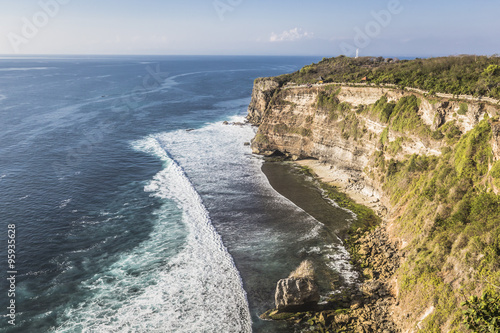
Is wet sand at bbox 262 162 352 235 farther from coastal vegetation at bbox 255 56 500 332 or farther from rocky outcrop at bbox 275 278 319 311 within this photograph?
rocky outcrop at bbox 275 278 319 311

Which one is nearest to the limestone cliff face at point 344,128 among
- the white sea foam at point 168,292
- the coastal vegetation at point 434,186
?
the coastal vegetation at point 434,186

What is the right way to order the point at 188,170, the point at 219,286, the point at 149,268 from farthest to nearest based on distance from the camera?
1. the point at 188,170
2. the point at 149,268
3. the point at 219,286

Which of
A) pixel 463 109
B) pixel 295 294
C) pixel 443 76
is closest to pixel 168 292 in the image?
pixel 295 294

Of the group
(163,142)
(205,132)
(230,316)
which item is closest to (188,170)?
(163,142)

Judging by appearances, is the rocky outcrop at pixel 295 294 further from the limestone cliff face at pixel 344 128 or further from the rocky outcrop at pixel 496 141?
the limestone cliff face at pixel 344 128

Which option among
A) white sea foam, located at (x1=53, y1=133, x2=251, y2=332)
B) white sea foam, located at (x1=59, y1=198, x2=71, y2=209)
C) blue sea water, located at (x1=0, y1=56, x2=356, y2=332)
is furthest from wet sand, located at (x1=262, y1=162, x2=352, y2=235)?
white sea foam, located at (x1=59, y1=198, x2=71, y2=209)

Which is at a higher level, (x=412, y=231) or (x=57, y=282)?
(x=412, y=231)

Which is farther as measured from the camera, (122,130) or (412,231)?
(122,130)

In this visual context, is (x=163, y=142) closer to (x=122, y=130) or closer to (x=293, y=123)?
(x=122, y=130)
